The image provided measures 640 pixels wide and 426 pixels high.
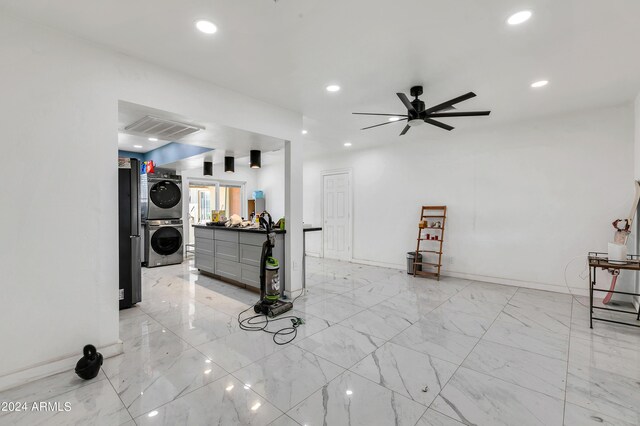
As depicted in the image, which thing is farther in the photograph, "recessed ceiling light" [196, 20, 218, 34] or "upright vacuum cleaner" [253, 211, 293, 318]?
"upright vacuum cleaner" [253, 211, 293, 318]

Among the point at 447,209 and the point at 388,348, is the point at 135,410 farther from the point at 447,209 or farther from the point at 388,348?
the point at 447,209

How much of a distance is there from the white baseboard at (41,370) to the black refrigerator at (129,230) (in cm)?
123

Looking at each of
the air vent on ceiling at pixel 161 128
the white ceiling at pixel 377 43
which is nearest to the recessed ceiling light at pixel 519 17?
the white ceiling at pixel 377 43

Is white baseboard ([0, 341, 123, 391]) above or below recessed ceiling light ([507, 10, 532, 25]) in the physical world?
below

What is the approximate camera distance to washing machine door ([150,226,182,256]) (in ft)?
19.6

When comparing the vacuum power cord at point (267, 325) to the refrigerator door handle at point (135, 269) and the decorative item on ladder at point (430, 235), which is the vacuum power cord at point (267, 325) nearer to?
the refrigerator door handle at point (135, 269)

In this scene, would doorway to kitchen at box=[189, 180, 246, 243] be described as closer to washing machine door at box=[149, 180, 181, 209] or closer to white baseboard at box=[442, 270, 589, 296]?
washing machine door at box=[149, 180, 181, 209]

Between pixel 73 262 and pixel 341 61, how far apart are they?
2.97m

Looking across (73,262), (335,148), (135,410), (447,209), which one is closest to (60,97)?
(73,262)

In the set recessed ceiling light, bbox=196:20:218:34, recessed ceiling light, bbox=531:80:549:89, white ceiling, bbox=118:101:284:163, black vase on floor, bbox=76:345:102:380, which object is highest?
recessed ceiling light, bbox=531:80:549:89

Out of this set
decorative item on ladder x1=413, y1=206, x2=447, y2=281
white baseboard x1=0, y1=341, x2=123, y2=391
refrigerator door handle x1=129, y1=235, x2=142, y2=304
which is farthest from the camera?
decorative item on ladder x1=413, y1=206, x2=447, y2=281

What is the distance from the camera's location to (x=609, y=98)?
355 cm

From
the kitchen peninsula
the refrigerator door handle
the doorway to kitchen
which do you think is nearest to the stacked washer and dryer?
the doorway to kitchen

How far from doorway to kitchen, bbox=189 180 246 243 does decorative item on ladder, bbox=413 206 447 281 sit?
4.95 m
